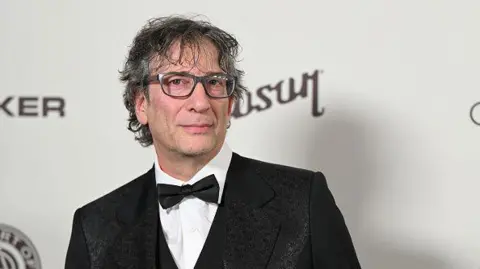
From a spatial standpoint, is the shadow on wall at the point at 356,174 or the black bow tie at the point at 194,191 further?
the shadow on wall at the point at 356,174

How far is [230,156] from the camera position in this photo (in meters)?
1.53


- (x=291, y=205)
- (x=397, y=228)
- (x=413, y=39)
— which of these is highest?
(x=413, y=39)

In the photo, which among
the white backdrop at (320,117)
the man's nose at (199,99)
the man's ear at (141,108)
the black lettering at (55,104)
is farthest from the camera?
the black lettering at (55,104)

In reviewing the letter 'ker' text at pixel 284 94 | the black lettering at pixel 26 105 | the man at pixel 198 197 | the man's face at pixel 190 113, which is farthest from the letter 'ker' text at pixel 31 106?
the man's face at pixel 190 113

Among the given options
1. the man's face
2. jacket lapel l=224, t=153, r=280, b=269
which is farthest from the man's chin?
jacket lapel l=224, t=153, r=280, b=269

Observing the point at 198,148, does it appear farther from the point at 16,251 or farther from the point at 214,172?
the point at 16,251

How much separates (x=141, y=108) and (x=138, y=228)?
231mm

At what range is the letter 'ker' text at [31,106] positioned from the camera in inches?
83.0

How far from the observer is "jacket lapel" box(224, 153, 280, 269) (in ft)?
4.62

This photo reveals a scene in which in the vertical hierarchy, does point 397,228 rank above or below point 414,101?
below

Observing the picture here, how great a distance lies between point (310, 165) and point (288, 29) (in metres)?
0.36

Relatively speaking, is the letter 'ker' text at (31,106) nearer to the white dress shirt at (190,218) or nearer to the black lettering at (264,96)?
the black lettering at (264,96)

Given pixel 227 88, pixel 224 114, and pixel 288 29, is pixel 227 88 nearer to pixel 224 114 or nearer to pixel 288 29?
pixel 224 114

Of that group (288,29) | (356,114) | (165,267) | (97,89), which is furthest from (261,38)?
(165,267)
